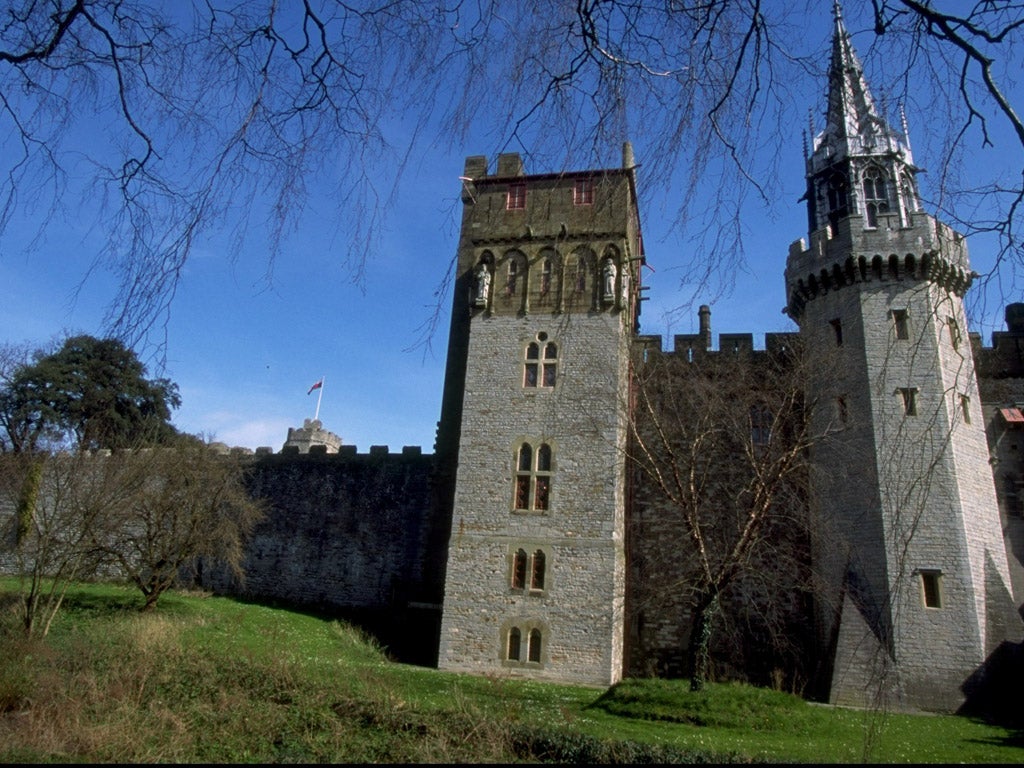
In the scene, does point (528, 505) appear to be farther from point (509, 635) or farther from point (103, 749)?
point (103, 749)

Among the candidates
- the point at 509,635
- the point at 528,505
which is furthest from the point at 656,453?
the point at 509,635

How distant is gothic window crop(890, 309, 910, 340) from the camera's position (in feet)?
56.2

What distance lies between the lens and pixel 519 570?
55.3 feet

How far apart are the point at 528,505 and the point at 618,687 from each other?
5371 mm

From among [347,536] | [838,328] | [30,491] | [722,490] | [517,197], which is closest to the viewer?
[838,328]

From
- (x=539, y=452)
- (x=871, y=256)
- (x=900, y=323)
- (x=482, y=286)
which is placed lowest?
(x=539, y=452)

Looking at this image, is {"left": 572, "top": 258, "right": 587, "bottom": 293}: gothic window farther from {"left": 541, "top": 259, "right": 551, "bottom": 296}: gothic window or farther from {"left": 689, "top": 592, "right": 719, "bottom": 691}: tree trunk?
{"left": 689, "top": 592, "right": 719, "bottom": 691}: tree trunk

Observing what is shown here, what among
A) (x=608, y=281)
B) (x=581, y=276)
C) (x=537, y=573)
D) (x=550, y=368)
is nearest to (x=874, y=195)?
(x=608, y=281)

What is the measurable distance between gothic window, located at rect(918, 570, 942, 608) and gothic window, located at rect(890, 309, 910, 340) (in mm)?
5188

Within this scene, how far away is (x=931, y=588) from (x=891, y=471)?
2.41m

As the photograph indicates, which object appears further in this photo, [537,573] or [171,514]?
[171,514]

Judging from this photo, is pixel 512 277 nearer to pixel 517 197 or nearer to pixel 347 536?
pixel 517 197

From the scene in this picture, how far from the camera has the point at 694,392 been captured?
1831cm

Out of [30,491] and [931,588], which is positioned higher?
[30,491]
